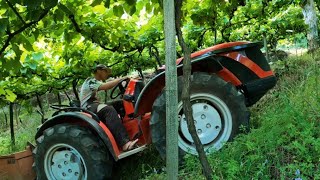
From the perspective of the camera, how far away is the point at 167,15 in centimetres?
237

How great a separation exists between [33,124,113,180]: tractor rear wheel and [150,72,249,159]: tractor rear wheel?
0.94 metres

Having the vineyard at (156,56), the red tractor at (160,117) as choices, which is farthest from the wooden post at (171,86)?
the red tractor at (160,117)

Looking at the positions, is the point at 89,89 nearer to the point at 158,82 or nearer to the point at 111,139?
the point at 111,139

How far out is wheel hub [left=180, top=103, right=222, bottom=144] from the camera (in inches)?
169

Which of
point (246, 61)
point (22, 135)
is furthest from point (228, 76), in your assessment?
point (22, 135)

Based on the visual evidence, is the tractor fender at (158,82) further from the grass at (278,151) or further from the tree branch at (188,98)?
the tree branch at (188,98)

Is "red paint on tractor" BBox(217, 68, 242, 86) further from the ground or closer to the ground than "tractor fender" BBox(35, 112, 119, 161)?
further from the ground

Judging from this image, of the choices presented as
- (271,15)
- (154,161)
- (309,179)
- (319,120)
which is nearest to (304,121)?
(319,120)

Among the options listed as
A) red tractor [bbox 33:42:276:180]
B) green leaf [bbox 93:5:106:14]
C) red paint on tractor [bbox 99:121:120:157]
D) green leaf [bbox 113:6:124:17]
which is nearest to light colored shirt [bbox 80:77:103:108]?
red tractor [bbox 33:42:276:180]

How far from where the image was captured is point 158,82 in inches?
175

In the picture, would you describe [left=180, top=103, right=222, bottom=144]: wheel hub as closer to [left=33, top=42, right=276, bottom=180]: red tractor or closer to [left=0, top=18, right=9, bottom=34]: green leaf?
[left=33, top=42, right=276, bottom=180]: red tractor

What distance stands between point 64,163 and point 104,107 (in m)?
0.85

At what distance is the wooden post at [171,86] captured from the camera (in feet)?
7.77

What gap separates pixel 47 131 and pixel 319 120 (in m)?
3.24
